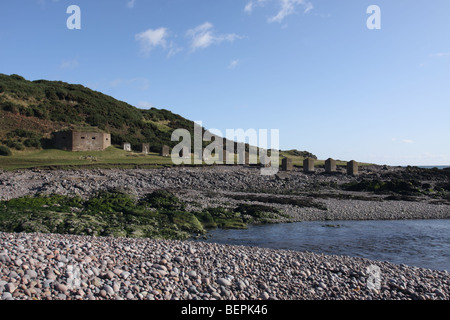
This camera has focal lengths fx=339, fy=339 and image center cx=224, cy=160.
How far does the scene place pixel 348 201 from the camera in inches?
1073

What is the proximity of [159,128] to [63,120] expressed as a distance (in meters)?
20.2

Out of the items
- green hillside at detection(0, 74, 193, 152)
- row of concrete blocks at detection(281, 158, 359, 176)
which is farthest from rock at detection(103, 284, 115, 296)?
green hillside at detection(0, 74, 193, 152)

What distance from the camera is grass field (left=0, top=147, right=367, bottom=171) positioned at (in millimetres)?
33969

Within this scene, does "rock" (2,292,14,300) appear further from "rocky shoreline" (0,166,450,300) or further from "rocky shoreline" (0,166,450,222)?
"rocky shoreline" (0,166,450,222)

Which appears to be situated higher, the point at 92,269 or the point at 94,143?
the point at 94,143

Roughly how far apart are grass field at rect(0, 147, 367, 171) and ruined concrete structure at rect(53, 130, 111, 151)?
140 centimetres

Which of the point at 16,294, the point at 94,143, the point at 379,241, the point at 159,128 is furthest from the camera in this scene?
the point at 159,128

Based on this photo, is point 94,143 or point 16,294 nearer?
point 16,294

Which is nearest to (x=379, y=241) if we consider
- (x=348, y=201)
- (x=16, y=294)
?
(x=348, y=201)

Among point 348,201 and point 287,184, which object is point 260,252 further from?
point 287,184

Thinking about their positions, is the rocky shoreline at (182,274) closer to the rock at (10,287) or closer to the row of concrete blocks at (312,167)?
the rock at (10,287)

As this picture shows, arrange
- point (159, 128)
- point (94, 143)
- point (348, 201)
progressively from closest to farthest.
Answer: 1. point (348, 201)
2. point (94, 143)
3. point (159, 128)

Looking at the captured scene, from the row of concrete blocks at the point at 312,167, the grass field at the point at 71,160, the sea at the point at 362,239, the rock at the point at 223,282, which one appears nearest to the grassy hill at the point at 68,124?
the grass field at the point at 71,160

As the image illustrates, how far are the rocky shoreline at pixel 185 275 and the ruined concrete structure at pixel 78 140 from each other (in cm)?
3635
